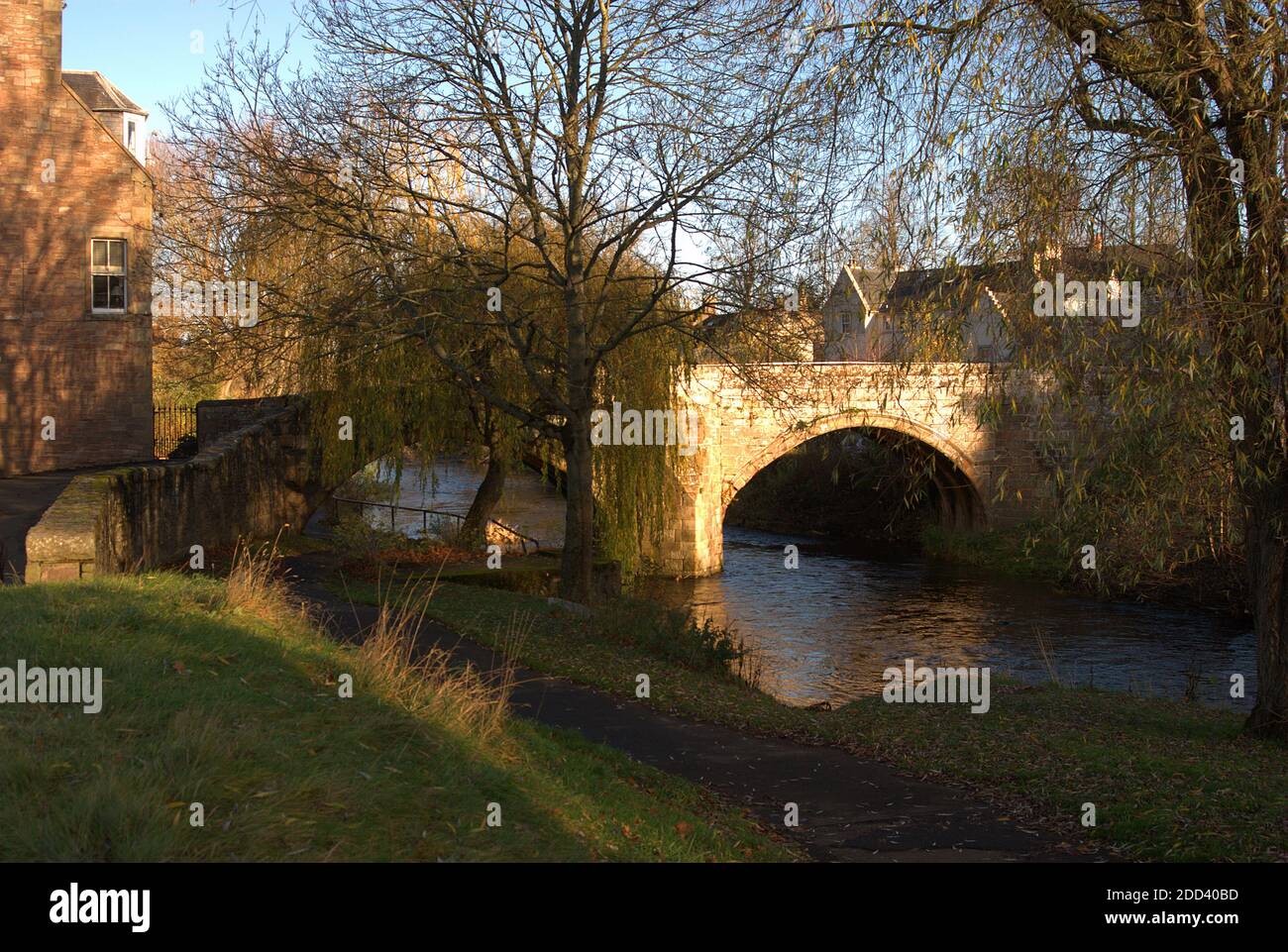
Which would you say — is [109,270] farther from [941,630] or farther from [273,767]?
[273,767]

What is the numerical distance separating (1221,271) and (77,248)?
20516mm

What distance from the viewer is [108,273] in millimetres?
22375

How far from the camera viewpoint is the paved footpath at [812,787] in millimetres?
6660

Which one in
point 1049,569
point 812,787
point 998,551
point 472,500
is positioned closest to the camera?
point 812,787

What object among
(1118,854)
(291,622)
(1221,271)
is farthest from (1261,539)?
(291,622)

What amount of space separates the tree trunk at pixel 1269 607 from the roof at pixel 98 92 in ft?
119

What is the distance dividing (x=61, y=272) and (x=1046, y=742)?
2006 cm

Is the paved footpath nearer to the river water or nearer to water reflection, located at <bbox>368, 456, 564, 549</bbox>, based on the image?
the river water

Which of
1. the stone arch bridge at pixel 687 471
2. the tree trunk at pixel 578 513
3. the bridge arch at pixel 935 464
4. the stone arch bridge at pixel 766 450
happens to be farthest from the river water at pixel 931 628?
the tree trunk at pixel 578 513

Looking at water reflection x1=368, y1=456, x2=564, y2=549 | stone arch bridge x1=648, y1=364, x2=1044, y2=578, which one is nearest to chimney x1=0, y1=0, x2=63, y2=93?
water reflection x1=368, y1=456, x2=564, y2=549

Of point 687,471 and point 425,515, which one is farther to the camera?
point 687,471

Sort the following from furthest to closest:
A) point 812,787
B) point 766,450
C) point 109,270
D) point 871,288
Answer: point 766,450 → point 109,270 → point 871,288 → point 812,787

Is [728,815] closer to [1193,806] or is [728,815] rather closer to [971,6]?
[1193,806]

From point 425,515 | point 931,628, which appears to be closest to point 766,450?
point 931,628
